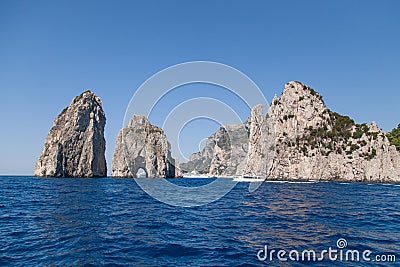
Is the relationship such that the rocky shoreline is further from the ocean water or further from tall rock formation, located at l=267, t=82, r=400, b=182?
the ocean water

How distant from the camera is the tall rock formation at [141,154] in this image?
17062 cm

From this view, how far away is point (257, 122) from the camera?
165125 mm

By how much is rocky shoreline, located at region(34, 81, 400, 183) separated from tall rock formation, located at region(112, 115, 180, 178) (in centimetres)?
67

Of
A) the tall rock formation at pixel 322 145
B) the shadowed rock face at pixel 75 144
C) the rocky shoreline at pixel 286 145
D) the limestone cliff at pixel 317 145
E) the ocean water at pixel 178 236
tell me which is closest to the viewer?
the ocean water at pixel 178 236

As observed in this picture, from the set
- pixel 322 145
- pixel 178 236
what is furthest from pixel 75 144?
pixel 178 236

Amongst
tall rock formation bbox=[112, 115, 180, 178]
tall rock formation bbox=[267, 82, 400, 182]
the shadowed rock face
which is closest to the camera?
tall rock formation bbox=[267, 82, 400, 182]

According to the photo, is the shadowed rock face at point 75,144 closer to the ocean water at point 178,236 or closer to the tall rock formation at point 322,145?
the tall rock formation at point 322,145

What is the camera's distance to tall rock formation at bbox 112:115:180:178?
171 m

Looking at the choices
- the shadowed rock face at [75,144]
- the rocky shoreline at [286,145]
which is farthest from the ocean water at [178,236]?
the shadowed rock face at [75,144]

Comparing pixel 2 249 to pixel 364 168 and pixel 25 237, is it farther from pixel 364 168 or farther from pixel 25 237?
pixel 364 168

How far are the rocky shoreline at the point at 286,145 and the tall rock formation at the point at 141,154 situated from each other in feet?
2.21

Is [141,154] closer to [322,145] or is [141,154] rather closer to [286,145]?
[286,145]

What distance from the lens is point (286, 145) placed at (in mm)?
136250

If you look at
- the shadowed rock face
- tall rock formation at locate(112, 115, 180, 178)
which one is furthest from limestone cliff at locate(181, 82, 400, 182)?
the shadowed rock face
